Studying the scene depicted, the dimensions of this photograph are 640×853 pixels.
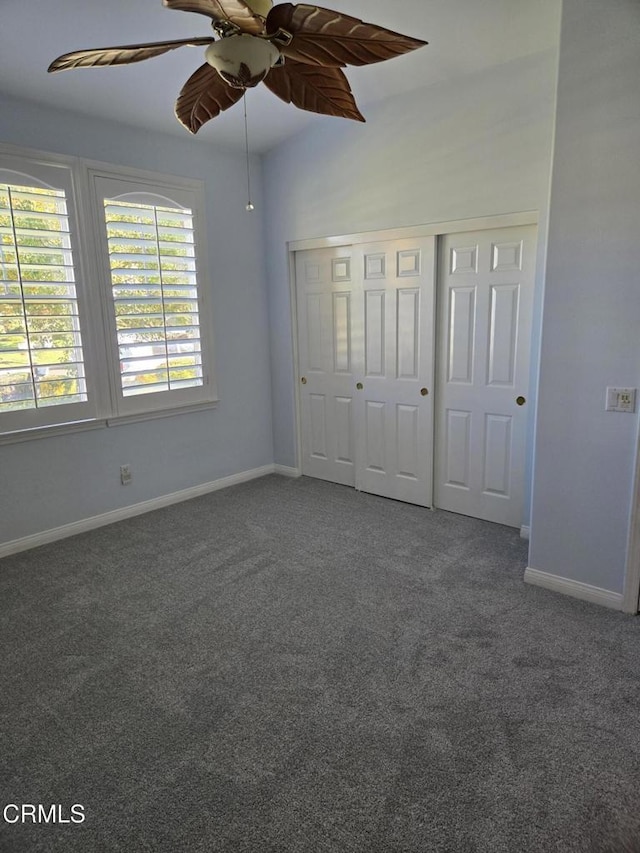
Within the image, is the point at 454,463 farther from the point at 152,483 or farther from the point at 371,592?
the point at 152,483

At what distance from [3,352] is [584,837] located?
3.57 metres

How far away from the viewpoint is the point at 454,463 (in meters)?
3.91

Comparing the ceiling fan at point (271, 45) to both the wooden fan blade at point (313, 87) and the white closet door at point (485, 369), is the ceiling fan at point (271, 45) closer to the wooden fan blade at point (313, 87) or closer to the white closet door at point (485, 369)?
the wooden fan blade at point (313, 87)

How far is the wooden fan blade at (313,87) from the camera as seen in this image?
1.98 meters

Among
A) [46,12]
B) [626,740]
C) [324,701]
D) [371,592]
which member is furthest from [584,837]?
[46,12]

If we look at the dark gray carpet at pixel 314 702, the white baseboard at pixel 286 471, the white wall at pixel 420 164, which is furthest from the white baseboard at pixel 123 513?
the white wall at pixel 420 164

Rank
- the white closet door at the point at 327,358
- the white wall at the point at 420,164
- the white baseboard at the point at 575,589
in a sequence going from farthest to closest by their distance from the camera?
1. the white closet door at the point at 327,358
2. the white wall at the point at 420,164
3. the white baseboard at the point at 575,589

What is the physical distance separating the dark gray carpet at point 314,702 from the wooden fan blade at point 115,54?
7.80 ft

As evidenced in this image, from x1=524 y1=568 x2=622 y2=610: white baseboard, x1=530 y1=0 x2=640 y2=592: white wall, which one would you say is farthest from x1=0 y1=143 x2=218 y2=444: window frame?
x1=524 y1=568 x2=622 y2=610: white baseboard

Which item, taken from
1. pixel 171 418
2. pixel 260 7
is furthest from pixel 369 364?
pixel 260 7

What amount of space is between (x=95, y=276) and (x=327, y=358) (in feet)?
6.25

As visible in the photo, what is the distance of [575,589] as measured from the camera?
2816mm

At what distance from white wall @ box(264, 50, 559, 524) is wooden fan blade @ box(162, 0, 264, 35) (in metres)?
2.13

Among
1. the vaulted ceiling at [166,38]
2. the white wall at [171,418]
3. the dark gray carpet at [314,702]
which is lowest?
the dark gray carpet at [314,702]
